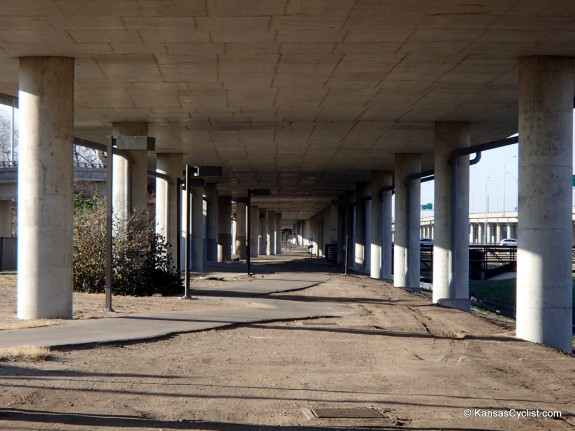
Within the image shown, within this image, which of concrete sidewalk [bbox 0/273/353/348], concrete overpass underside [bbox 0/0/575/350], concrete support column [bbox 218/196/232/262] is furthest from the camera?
concrete support column [bbox 218/196/232/262]

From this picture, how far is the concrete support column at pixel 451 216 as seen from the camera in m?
29.3

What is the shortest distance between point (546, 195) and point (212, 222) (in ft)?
155

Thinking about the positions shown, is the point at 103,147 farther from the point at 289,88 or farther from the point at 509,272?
the point at 509,272

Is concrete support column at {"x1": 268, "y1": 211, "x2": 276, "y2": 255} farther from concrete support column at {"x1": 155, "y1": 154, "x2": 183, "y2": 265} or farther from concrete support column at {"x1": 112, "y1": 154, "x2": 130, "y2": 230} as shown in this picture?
concrete support column at {"x1": 112, "y1": 154, "x2": 130, "y2": 230}

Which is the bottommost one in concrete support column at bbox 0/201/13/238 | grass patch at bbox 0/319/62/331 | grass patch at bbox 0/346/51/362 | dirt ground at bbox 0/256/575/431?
dirt ground at bbox 0/256/575/431

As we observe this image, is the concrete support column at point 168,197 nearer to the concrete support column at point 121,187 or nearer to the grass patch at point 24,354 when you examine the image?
the concrete support column at point 121,187

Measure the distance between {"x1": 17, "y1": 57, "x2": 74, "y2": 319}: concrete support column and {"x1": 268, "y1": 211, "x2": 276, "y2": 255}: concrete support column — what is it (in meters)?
95.2

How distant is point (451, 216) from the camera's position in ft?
98.4

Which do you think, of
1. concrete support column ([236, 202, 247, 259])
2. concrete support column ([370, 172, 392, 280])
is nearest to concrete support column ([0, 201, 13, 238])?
concrete support column ([236, 202, 247, 259])

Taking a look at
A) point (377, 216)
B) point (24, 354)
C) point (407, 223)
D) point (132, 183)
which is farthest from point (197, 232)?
point (24, 354)

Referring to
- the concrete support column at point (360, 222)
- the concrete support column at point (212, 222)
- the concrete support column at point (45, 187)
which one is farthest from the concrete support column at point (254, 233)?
the concrete support column at point (45, 187)

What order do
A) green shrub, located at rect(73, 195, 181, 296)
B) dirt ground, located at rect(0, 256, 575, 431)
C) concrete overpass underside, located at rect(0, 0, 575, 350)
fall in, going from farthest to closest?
green shrub, located at rect(73, 195, 181, 296) < concrete overpass underside, located at rect(0, 0, 575, 350) < dirt ground, located at rect(0, 256, 575, 431)

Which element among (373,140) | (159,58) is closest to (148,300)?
(159,58)

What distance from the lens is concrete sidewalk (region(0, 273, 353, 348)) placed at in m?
14.2
